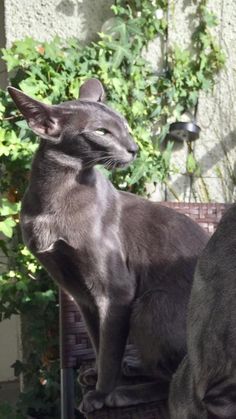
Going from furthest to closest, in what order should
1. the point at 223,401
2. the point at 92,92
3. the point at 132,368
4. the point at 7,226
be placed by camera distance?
the point at 7,226, the point at 92,92, the point at 132,368, the point at 223,401

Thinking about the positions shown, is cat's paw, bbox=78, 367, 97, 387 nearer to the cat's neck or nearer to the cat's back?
the cat's back

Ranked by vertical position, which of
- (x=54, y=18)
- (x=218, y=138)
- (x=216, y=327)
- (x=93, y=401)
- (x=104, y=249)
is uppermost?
(x=54, y=18)

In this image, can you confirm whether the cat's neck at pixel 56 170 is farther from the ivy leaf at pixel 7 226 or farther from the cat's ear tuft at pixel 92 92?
the ivy leaf at pixel 7 226

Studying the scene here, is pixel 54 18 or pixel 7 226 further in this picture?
pixel 54 18

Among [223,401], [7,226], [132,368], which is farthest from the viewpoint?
[7,226]

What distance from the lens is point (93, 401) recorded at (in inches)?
61.9

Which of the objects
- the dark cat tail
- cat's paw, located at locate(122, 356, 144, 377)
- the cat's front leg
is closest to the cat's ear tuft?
the cat's front leg

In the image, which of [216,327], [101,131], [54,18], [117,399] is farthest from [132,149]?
[54,18]

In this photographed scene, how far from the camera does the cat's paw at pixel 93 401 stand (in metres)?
1.56

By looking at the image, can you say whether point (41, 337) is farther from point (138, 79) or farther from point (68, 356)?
Result: point (138, 79)

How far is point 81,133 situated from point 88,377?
2.31ft

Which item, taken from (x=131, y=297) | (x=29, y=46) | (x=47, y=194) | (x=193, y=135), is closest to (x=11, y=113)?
(x=29, y=46)

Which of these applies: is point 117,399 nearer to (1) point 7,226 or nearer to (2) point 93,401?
(2) point 93,401

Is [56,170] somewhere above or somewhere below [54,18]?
below
